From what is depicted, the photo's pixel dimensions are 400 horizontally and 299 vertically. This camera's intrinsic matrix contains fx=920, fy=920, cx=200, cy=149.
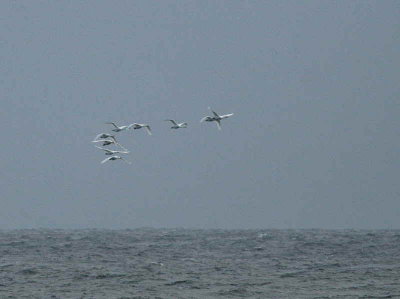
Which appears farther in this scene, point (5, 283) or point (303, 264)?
point (303, 264)

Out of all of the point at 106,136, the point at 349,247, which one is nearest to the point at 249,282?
the point at 106,136

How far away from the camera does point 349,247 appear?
72.4 m

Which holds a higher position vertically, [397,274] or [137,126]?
[137,126]

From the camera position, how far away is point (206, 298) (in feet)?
133

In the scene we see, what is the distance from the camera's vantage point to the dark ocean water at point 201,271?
139 ft

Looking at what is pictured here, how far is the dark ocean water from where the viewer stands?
42250 millimetres

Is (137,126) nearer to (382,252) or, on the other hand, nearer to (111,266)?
(111,266)

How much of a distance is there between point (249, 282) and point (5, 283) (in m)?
12.1

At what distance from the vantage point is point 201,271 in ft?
169

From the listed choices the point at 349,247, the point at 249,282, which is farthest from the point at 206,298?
the point at 349,247

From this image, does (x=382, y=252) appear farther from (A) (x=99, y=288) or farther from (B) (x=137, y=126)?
(A) (x=99, y=288)

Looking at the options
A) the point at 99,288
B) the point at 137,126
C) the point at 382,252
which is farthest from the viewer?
the point at 382,252

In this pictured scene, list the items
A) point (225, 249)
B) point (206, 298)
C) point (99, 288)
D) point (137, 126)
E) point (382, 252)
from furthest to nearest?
point (225, 249)
point (382, 252)
point (137, 126)
point (99, 288)
point (206, 298)

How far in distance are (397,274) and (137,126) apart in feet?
55.7
